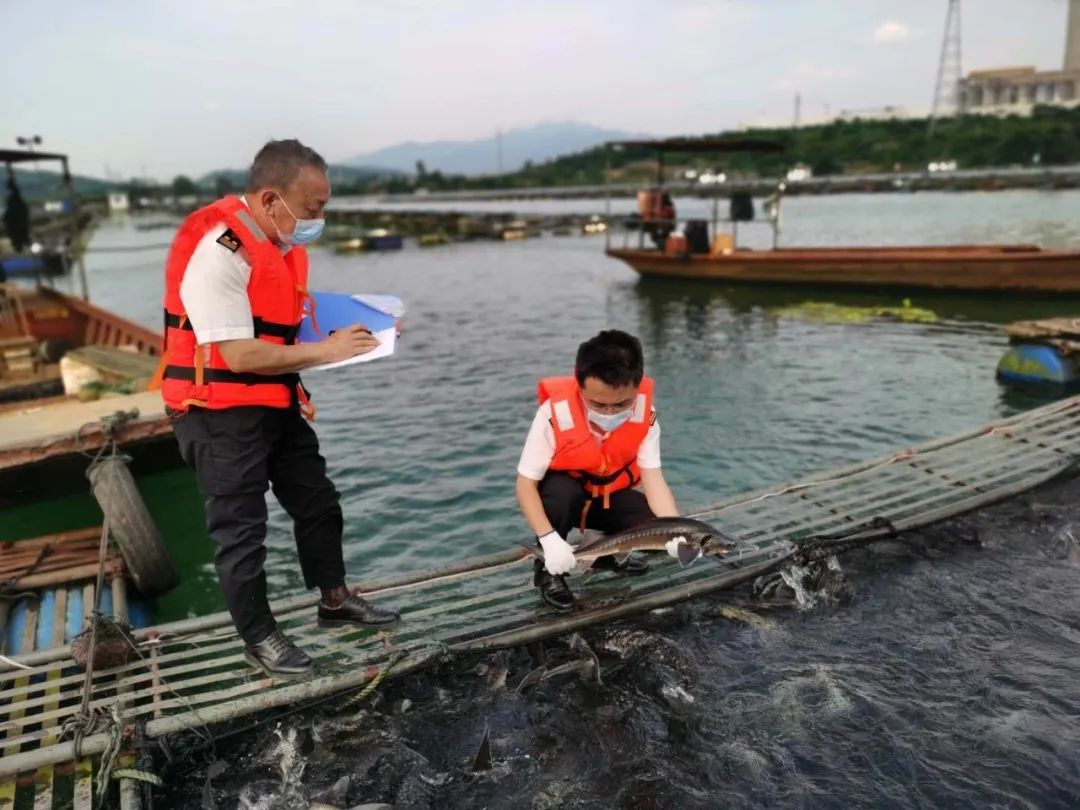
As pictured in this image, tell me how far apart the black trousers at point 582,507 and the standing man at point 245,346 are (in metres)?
A: 1.68

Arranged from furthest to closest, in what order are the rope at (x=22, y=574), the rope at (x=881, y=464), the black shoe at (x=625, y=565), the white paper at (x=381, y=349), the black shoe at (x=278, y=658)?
the rope at (x=881, y=464) < the rope at (x=22, y=574) < the black shoe at (x=625, y=565) < the black shoe at (x=278, y=658) < the white paper at (x=381, y=349)

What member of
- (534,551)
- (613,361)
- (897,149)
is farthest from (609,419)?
(897,149)

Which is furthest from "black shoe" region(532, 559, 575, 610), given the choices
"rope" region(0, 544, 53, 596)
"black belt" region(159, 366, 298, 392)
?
"rope" region(0, 544, 53, 596)

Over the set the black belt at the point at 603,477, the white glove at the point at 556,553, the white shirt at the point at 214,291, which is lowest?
the white glove at the point at 556,553

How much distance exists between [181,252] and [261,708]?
2585 millimetres

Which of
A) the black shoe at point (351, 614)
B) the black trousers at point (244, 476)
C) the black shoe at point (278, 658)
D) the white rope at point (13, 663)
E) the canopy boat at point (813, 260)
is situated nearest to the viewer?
the black trousers at point (244, 476)

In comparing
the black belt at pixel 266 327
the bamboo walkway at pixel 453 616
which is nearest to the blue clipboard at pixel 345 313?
the black belt at pixel 266 327

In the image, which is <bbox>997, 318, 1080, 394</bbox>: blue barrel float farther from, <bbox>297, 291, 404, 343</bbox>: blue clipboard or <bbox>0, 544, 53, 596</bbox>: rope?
<bbox>0, 544, 53, 596</bbox>: rope

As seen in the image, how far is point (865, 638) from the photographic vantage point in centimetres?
503

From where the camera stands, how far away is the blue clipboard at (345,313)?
4.67 meters

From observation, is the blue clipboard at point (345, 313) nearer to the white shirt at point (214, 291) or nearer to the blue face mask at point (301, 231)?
the blue face mask at point (301, 231)

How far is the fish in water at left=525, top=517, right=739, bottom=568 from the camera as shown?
4637 millimetres

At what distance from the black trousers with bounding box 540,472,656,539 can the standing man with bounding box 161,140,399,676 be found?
1675 millimetres

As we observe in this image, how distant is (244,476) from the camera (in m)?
4.08
